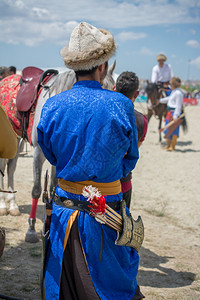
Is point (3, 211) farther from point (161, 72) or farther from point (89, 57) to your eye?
point (161, 72)

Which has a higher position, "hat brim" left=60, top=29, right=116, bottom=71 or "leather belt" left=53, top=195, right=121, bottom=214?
"hat brim" left=60, top=29, right=116, bottom=71

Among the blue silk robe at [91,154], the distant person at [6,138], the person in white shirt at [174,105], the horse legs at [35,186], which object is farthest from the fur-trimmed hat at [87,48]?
the person in white shirt at [174,105]

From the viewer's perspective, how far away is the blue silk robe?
6.51 ft

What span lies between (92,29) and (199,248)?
3.40 m

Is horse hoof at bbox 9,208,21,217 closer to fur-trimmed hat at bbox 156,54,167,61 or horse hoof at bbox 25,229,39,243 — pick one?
horse hoof at bbox 25,229,39,243

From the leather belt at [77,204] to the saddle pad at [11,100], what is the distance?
263 centimetres

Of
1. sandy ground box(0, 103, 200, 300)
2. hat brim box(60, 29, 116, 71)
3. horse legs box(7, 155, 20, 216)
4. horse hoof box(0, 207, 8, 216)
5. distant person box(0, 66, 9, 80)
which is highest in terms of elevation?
distant person box(0, 66, 9, 80)

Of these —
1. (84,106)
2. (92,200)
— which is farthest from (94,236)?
(84,106)

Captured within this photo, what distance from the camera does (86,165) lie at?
1.99 metres

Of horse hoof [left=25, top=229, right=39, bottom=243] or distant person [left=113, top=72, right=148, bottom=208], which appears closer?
distant person [left=113, top=72, right=148, bottom=208]

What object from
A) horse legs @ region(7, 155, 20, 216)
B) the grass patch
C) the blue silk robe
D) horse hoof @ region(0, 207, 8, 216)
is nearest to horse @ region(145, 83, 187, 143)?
the grass patch

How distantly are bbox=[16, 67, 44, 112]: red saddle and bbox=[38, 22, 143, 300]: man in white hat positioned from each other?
7.13 ft

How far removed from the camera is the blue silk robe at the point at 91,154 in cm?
198

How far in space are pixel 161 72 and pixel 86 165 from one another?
11083 millimetres
